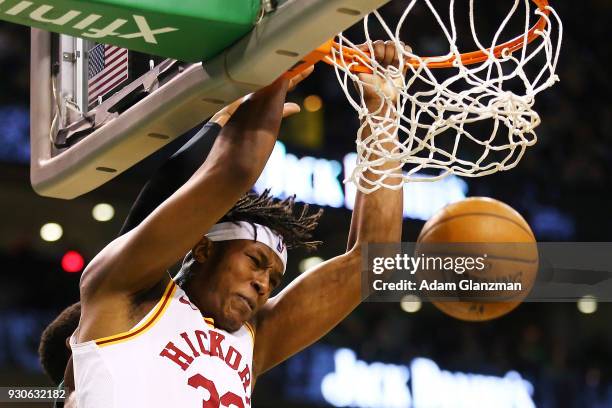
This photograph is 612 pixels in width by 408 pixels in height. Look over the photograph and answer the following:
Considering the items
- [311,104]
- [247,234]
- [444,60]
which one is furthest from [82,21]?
[311,104]

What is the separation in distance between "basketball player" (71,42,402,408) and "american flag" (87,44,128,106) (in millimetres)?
346

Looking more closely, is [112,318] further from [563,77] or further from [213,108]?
[563,77]

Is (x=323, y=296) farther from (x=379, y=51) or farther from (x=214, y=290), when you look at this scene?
(x=379, y=51)

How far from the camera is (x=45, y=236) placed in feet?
23.0

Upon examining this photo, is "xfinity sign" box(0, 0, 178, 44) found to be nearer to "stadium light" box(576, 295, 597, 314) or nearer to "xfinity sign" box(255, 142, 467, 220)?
"xfinity sign" box(255, 142, 467, 220)

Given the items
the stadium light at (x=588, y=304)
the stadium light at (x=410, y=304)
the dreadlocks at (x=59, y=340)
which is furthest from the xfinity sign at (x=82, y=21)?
the stadium light at (x=588, y=304)

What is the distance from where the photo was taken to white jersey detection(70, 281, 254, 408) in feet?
8.54

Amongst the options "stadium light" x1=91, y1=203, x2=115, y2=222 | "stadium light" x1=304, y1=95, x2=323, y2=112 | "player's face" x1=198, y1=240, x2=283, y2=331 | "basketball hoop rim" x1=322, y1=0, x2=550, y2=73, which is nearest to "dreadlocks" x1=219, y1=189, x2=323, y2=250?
"player's face" x1=198, y1=240, x2=283, y2=331

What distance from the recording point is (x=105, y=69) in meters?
2.75

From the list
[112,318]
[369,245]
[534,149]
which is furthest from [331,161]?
[112,318]

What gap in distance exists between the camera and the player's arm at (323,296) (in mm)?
3102

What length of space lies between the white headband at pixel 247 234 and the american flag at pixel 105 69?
450 millimetres

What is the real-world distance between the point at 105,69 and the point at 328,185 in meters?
4.74

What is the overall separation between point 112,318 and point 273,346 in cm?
62
